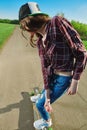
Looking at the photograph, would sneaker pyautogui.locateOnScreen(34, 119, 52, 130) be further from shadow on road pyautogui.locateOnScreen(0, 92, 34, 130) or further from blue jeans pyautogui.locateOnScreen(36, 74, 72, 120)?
blue jeans pyautogui.locateOnScreen(36, 74, 72, 120)

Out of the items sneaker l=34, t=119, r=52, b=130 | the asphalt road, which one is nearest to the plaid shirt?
sneaker l=34, t=119, r=52, b=130

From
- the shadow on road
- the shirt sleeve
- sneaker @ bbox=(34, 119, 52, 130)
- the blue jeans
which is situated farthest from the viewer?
the shadow on road

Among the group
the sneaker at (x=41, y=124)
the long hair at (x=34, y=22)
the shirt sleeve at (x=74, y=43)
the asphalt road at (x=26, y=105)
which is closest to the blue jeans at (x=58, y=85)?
→ the shirt sleeve at (x=74, y=43)

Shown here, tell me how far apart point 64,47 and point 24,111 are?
2.35m

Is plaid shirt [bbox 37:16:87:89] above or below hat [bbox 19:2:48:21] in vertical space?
below

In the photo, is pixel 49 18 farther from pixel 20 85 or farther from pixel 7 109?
pixel 20 85

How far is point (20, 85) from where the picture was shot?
22.7 ft

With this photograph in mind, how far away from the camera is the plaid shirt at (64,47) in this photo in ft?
9.99

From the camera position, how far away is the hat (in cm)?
305

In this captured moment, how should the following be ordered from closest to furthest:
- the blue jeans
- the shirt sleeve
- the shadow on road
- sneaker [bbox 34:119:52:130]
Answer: the shirt sleeve < the blue jeans < sneaker [bbox 34:119:52:130] < the shadow on road

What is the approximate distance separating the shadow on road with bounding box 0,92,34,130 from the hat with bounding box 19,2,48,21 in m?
2.08

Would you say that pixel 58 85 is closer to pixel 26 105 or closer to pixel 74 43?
pixel 74 43

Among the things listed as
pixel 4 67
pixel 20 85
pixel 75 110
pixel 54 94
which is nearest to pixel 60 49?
pixel 54 94

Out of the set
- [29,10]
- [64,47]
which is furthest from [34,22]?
[64,47]
